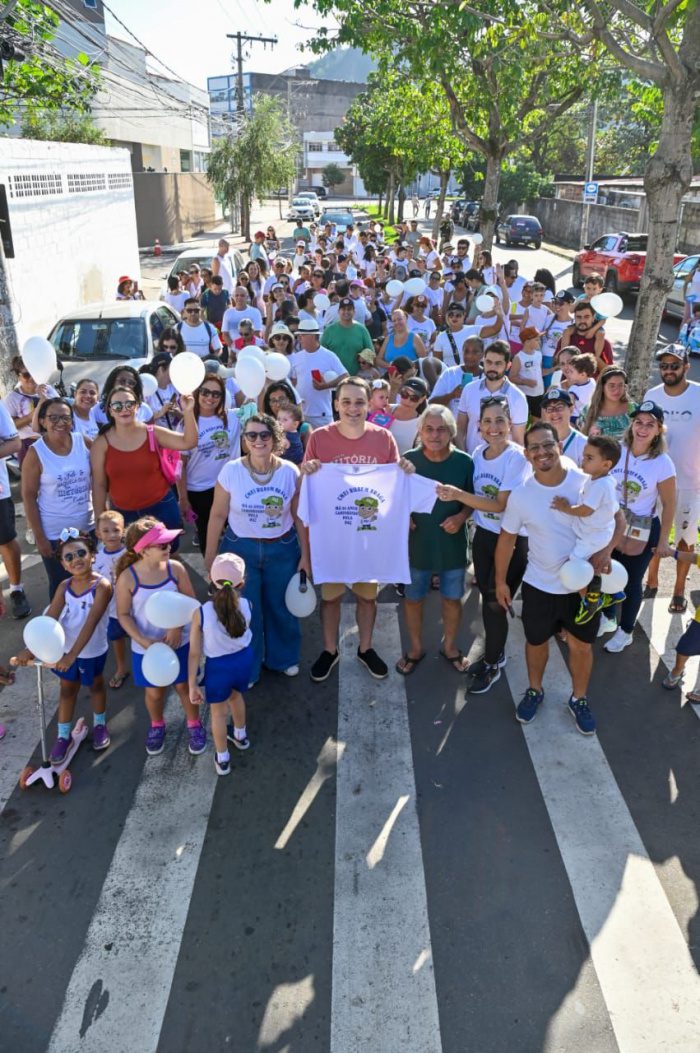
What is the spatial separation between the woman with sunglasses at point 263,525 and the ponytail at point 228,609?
85cm

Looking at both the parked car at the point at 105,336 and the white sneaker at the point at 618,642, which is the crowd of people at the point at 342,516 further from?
the parked car at the point at 105,336

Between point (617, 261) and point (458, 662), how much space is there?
18.8 metres

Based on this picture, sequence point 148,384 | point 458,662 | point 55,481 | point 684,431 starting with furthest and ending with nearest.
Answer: point 148,384, point 684,431, point 458,662, point 55,481

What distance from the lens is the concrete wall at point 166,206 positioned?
3647 centimetres

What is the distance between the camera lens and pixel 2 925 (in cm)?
366

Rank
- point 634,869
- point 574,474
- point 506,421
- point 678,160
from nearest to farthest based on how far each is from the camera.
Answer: point 634,869 → point 574,474 → point 506,421 → point 678,160

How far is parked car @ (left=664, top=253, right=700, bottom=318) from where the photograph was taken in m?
17.4

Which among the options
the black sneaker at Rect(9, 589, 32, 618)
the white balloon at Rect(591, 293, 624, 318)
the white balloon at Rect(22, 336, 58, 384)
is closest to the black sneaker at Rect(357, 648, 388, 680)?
the black sneaker at Rect(9, 589, 32, 618)

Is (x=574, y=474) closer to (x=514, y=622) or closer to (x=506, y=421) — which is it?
(x=506, y=421)

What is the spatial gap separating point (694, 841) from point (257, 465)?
10.7ft

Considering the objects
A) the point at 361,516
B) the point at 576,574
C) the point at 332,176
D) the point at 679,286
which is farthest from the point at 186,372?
the point at 332,176

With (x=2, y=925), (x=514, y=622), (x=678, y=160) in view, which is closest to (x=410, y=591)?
(x=514, y=622)

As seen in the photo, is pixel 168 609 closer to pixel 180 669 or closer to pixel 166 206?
pixel 180 669

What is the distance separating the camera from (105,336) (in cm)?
1011
